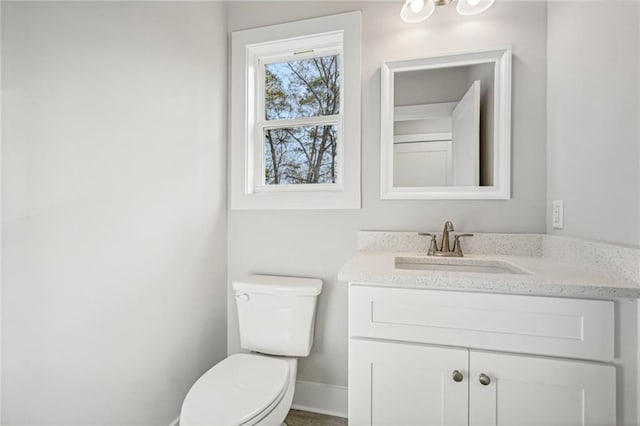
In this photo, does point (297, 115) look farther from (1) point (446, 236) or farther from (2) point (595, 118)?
(2) point (595, 118)

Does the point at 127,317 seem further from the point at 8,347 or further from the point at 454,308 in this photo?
the point at 454,308

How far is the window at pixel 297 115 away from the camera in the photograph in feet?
5.46

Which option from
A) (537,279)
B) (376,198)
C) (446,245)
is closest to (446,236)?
(446,245)

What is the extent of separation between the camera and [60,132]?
976mm

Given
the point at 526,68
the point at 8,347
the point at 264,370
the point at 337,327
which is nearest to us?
the point at 8,347

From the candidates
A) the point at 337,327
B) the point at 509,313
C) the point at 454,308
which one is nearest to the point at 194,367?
the point at 337,327

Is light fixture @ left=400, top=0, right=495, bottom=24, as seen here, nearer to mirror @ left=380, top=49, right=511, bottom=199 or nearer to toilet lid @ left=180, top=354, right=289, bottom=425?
mirror @ left=380, top=49, right=511, bottom=199

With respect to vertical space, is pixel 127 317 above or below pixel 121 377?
above

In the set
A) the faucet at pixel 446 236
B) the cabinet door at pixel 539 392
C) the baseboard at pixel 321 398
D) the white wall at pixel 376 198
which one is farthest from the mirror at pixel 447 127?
the baseboard at pixel 321 398

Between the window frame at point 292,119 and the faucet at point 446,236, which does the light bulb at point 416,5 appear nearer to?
the window frame at point 292,119

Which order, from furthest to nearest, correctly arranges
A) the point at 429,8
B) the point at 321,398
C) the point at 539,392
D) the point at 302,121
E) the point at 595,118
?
the point at 302,121, the point at 321,398, the point at 429,8, the point at 595,118, the point at 539,392

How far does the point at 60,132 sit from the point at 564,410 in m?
1.75

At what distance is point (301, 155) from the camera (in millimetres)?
1829

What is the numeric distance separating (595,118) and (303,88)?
138cm
